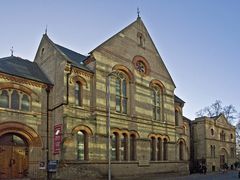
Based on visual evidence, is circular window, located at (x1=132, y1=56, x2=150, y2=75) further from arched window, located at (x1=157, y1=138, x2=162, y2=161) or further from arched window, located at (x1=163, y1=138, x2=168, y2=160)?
arched window, located at (x1=163, y1=138, x2=168, y2=160)

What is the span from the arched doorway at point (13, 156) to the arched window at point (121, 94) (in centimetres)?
959

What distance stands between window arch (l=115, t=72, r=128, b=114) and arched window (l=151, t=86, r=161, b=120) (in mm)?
4780

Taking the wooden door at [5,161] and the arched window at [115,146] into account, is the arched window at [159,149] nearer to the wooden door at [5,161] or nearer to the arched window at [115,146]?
the arched window at [115,146]

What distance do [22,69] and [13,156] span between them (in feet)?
24.6

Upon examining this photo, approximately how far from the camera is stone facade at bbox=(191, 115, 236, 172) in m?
51.1

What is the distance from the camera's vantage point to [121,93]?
1240 inches

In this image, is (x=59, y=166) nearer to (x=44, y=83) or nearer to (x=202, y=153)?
(x=44, y=83)

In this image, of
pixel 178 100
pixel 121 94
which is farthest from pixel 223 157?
pixel 121 94

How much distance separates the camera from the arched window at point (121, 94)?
102 ft

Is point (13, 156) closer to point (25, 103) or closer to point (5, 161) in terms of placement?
point (5, 161)

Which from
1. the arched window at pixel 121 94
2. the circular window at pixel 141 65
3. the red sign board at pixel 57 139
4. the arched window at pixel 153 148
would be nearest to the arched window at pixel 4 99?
the red sign board at pixel 57 139

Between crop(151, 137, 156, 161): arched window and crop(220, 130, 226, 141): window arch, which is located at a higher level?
crop(220, 130, 226, 141): window arch

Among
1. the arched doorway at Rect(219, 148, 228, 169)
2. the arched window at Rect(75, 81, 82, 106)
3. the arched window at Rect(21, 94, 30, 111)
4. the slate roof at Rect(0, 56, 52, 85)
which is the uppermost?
the slate roof at Rect(0, 56, 52, 85)

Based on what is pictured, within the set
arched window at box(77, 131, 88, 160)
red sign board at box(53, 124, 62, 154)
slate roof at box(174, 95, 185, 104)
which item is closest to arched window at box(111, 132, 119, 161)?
arched window at box(77, 131, 88, 160)
